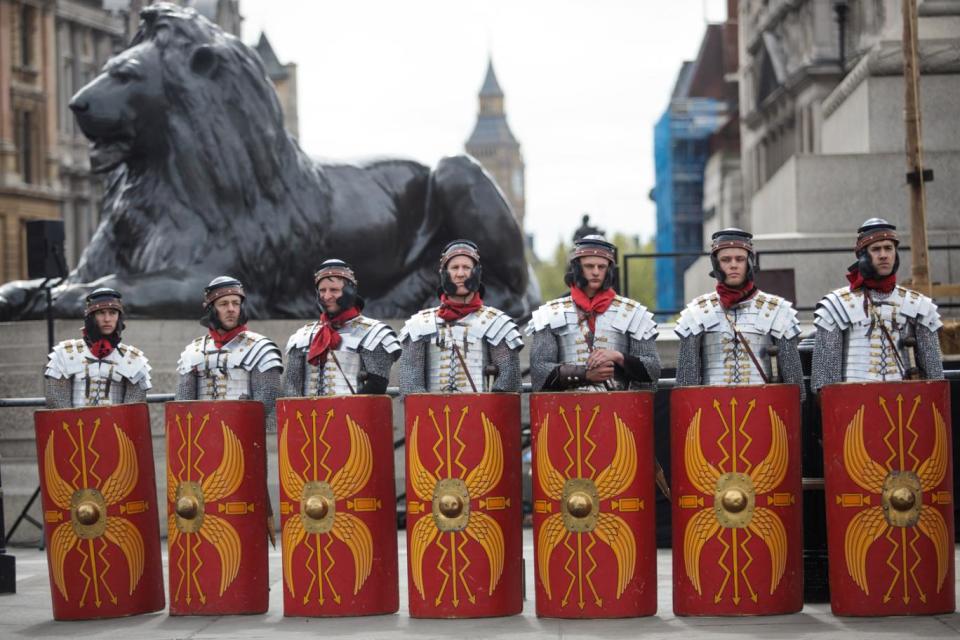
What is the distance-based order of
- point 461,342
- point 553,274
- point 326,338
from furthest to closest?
point 553,274, point 326,338, point 461,342

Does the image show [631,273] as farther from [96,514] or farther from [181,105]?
[96,514]

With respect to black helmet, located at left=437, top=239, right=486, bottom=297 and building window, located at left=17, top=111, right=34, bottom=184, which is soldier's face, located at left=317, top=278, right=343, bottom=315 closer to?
black helmet, located at left=437, top=239, right=486, bottom=297

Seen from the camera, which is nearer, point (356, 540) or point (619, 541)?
point (619, 541)

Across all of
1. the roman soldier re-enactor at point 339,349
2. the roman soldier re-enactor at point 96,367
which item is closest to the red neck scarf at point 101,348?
the roman soldier re-enactor at point 96,367

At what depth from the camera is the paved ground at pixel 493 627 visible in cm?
945

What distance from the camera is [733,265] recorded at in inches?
403

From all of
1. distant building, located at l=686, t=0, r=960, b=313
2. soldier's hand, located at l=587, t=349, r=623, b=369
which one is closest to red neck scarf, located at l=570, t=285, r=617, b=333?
soldier's hand, located at l=587, t=349, r=623, b=369

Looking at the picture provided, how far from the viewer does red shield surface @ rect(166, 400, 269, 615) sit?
34.8ft

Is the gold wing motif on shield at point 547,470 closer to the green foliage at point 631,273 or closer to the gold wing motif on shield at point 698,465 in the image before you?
the gold wing motif on shield at point 698,465

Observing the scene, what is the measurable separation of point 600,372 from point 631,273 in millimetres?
83700

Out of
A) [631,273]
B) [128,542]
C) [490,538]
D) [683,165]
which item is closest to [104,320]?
[128,542]

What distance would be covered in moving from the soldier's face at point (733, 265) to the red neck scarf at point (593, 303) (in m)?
0.62

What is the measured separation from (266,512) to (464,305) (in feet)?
5.34

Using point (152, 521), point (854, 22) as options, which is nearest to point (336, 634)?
point (152, 521)
